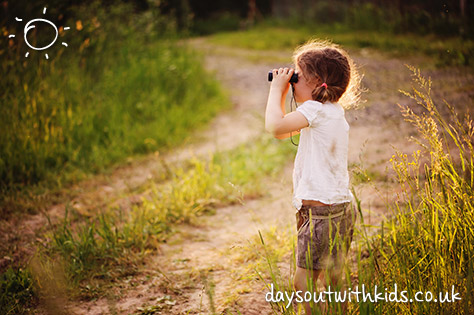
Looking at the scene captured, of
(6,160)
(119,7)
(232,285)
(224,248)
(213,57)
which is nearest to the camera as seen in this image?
(232,285)

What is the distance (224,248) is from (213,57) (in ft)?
27.9

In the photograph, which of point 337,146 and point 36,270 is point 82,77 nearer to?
point 36,270

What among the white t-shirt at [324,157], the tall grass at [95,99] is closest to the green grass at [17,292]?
the tall grass at [95,99]

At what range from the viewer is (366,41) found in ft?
29.1

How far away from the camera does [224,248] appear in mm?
3033

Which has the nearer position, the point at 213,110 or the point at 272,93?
the point at 272,93

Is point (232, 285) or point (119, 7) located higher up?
point (119, 7)

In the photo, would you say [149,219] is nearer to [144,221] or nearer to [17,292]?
[144,221]

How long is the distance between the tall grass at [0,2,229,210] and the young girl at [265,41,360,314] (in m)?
2.68

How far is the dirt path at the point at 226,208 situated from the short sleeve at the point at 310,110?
0.85 ft

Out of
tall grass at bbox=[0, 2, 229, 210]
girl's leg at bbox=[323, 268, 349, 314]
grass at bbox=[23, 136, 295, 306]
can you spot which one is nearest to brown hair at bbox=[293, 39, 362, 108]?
grass at bbox=[23, 136, 295, 306]

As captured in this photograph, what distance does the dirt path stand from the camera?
241cm

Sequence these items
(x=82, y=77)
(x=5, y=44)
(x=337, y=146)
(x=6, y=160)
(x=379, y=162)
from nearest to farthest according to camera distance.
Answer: (x=337, y=146), (x=379, y=162), (x=6, y=160), (x=5, y=44), (x=82, y=77)

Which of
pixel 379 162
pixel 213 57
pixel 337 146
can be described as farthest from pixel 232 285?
pixel 213 57
